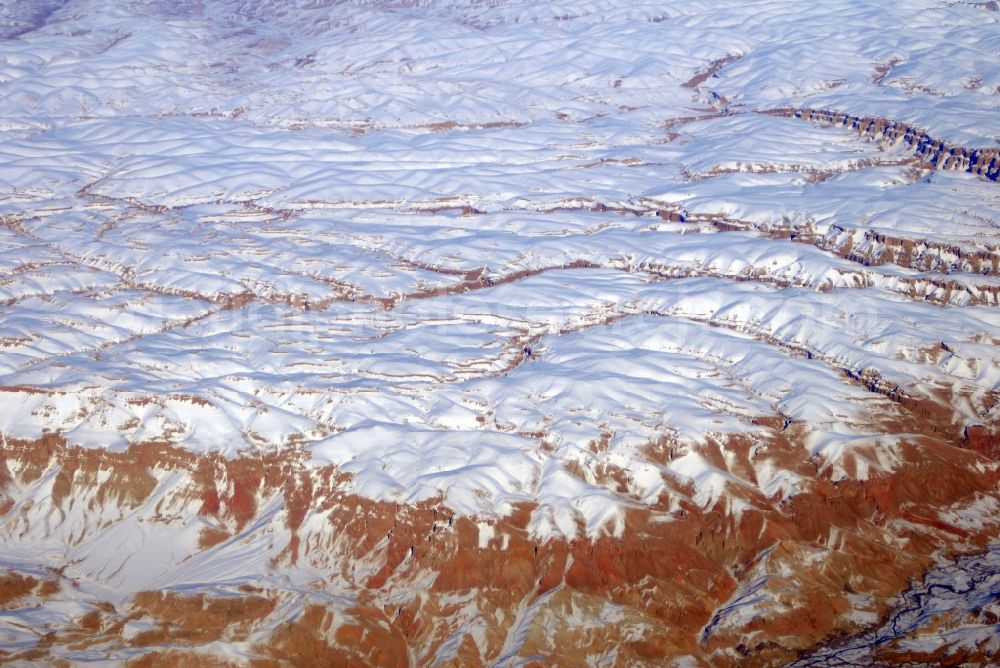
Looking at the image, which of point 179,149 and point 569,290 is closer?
point 569,290

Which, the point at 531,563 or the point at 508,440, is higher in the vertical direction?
the point at 508,440

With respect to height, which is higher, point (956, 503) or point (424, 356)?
point (424, 356)

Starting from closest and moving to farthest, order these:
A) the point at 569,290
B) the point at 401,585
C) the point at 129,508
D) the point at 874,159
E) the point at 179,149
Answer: the point at 401,585 < the point at 129,508 < the point at 569,290 < the point at 874,159 < the point at 179,149

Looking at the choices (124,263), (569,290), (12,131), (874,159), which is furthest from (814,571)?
(12,131)

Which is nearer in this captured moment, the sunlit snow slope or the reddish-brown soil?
the reddish-brown soil

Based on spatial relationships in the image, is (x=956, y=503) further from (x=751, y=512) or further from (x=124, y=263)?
(x=124, y=263)

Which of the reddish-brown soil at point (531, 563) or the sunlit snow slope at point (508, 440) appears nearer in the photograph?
the reddish-brown soil at point (531, 563)

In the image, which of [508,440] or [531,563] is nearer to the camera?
[531,563]

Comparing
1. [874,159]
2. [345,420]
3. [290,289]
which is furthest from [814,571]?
[874,159]

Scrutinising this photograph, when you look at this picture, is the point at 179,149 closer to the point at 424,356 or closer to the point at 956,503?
the point at 424,356

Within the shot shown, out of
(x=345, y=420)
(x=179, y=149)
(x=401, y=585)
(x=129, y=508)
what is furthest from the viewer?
(x=179, y=149)
